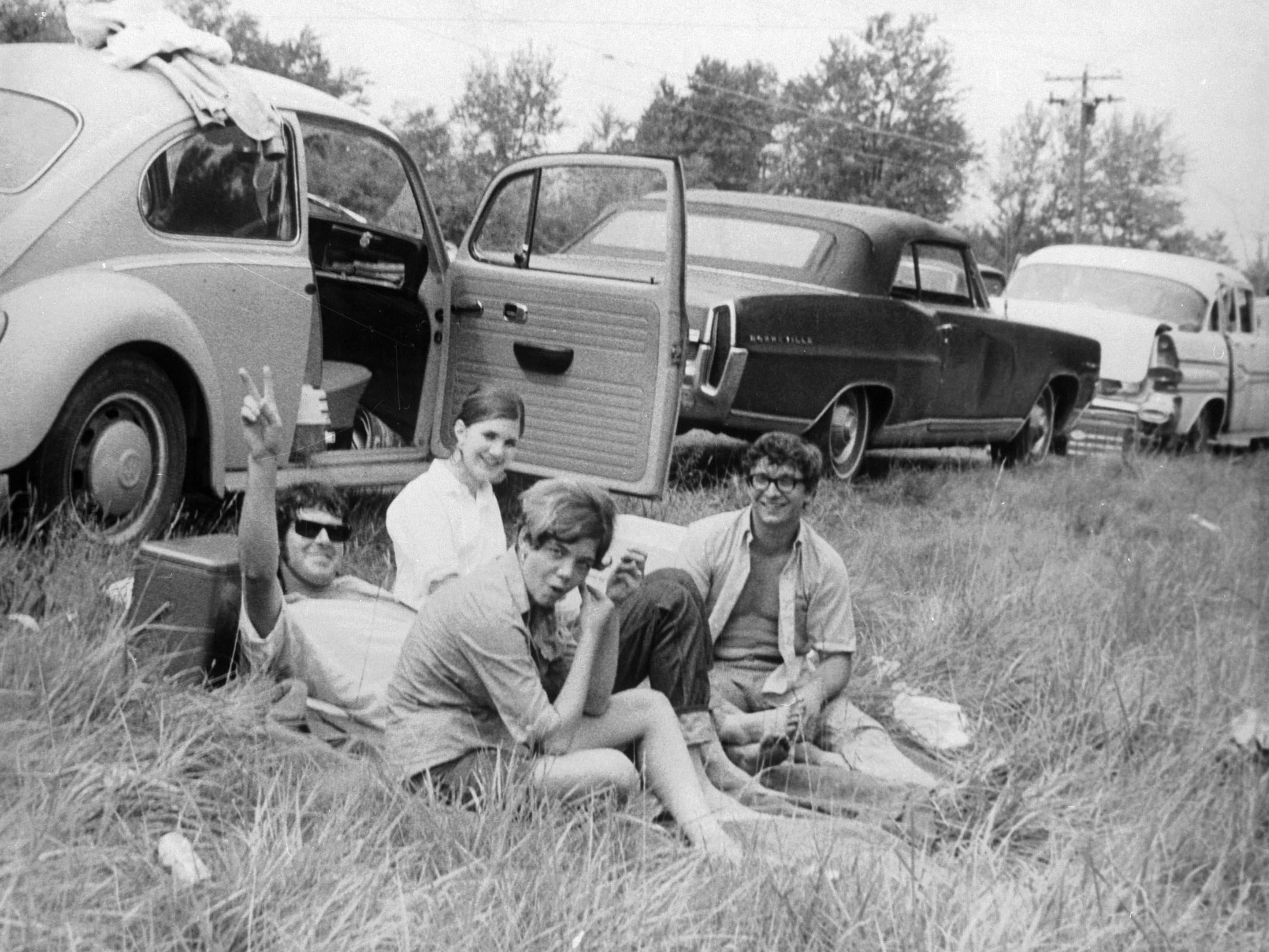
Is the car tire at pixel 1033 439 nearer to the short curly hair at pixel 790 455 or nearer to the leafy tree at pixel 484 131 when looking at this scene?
the leafy tree at pixel 484 131

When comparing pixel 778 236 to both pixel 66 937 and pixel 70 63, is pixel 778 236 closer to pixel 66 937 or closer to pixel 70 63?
pixel 70 63

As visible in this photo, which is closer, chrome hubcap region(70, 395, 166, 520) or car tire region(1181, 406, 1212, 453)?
chrome hubcap region(70, 395, 166, 520)

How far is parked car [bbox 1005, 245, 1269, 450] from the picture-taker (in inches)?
449

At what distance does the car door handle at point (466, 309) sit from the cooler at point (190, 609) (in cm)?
239

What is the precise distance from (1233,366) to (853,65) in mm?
4266

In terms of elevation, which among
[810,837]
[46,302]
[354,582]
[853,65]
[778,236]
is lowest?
[810,837]

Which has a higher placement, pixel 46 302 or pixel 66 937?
pixel 46 302

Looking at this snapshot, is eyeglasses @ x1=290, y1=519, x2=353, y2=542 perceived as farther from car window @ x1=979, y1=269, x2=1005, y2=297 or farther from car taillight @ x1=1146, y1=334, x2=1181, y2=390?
car window @ x1=979, y1=269, x2=1005, y2=297

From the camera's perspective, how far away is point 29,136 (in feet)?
16.1

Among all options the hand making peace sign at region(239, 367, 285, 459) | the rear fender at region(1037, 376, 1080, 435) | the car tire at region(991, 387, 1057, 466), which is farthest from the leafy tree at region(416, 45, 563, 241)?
the rear fender at region(1037, 376, 1080, 435)

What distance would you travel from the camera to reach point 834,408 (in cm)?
781

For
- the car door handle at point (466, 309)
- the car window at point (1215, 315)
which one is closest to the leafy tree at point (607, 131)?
the car door handle at point (466, 309)

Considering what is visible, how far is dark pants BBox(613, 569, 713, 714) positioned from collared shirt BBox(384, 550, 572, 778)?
0.55m

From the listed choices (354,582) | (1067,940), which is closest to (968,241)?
(354,582)
